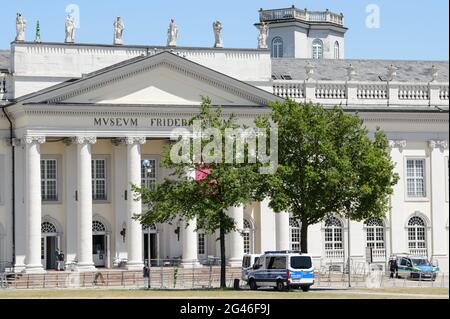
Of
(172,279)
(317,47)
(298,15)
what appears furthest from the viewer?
(317,47)

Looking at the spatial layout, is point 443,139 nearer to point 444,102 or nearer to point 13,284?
point 444,102

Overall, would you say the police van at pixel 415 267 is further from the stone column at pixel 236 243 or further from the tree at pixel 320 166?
the tree at pixel 320 166

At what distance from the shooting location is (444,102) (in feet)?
322

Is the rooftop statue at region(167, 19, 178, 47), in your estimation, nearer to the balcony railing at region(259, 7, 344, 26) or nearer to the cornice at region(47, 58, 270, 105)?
the cornice at region(47, 58, 270, 105)

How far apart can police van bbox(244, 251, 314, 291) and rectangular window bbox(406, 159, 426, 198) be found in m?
26.5

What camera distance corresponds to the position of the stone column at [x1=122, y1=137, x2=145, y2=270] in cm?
9088

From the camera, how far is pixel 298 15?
429ft

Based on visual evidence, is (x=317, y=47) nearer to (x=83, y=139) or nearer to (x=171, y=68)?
(x=171, y=68)

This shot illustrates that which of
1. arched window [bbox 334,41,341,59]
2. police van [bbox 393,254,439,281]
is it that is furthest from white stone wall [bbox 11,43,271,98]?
arched window [bbox 334,41,341,59]

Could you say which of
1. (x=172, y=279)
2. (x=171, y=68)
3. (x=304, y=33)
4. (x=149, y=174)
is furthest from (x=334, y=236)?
(x=304, y=33)

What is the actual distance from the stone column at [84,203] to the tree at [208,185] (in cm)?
1530

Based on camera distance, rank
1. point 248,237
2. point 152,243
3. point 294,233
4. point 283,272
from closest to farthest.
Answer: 1. point 283,272
2. point 152,243
3. point 248,237
4. point 294,233

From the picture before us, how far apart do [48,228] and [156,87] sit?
1083 centimetres

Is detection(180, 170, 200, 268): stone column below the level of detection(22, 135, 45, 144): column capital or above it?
below
